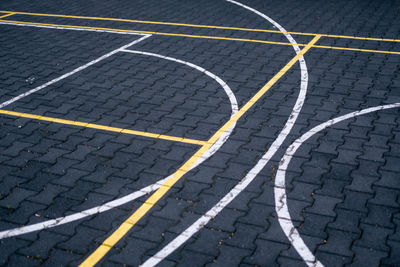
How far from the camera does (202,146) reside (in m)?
7.07

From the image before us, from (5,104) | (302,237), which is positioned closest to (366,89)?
(302,237)

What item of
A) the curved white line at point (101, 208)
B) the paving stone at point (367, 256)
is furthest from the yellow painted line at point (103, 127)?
the paving stone at point (367, 256)

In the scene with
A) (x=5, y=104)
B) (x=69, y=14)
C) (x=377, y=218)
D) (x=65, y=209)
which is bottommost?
A: (x=377, y=218)

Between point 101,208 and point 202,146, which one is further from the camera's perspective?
point 202,146

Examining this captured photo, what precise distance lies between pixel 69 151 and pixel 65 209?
1536mm

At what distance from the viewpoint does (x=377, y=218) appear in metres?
5.43

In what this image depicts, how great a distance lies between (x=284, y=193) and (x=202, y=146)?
168cm

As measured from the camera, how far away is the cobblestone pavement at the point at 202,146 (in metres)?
5.16

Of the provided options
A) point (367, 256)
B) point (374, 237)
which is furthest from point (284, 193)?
point (367, 256)

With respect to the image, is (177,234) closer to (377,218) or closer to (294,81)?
(377,218)

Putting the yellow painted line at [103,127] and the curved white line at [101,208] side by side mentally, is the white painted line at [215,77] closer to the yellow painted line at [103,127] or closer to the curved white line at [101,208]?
the curved white line at [101,208]

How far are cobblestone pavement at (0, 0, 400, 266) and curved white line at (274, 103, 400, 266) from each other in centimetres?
2

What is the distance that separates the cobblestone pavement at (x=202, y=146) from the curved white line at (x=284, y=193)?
0.02 metres

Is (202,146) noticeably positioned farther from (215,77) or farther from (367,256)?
(367,256)
